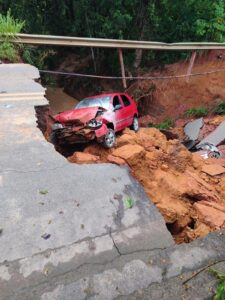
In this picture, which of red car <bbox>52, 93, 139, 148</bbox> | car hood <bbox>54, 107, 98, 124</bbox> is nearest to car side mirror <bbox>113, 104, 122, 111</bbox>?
red car <bbox>52, 93, 139, 148</bbox>

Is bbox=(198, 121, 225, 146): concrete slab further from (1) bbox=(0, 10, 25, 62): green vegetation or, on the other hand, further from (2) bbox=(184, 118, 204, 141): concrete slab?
(1) bbox=(0, 10, 25, 62): green vegetation

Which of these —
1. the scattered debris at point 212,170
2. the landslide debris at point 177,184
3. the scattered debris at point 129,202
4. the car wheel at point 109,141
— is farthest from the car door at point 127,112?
the scattered debris at point 129,202

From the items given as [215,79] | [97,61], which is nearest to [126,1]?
[97,61]

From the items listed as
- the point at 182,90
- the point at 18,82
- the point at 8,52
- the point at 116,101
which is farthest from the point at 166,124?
the point at 18,82

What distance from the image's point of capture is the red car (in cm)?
791

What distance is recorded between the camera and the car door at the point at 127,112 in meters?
11.6

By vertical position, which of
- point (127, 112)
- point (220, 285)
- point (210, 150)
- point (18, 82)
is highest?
point (220, 285)

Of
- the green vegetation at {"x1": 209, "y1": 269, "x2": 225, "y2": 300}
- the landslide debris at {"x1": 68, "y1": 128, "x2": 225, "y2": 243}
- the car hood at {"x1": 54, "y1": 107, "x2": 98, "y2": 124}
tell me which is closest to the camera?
the green vegetation at {"x1": 209, "y1": 269, "x2": 225, "y2": 300}

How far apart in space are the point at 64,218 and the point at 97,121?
5.47m

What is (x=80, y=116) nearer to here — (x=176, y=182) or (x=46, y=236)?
(x=176, y=182)

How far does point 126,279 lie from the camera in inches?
123

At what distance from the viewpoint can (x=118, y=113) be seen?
1107 centimetres

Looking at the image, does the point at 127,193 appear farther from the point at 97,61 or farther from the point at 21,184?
the point at 97,61

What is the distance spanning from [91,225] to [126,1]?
16.5 m
